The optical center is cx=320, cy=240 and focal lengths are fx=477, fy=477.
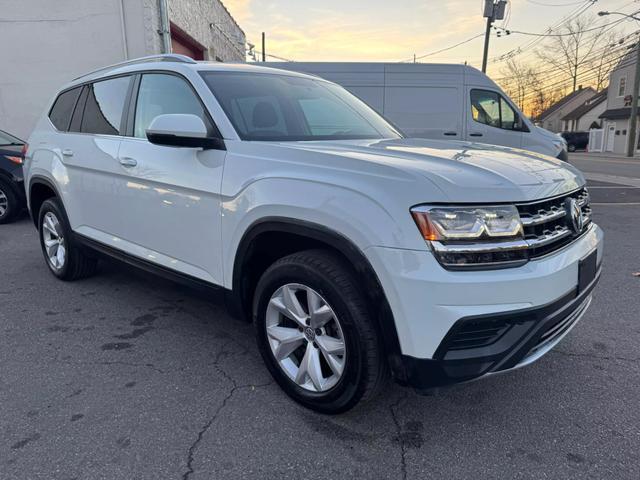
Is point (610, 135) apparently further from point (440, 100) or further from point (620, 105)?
point (440, 100)

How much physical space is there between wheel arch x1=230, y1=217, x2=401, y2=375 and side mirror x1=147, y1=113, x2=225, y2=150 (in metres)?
0.60

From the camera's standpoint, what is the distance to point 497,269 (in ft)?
6.46

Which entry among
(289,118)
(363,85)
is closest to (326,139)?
(289,118)

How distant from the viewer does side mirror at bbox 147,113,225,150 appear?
265cm

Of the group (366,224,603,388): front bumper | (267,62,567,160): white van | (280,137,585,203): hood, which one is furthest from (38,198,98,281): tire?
(267,62,567,160): white van

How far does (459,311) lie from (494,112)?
9.04m

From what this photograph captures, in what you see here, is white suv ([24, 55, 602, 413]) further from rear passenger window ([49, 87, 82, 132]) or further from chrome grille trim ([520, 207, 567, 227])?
rear passenger window ([49, 87, 82, 132])

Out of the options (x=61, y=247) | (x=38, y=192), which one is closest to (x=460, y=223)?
(x=61, y=247)

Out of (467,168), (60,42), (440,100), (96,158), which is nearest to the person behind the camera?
(467,168)

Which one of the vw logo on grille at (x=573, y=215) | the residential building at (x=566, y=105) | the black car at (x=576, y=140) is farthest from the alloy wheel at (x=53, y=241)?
the residential building at (x=566, y=105)

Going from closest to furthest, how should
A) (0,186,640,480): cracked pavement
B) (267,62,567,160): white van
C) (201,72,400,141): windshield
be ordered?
(0,186,640,480): cracked pavement, (201,72,400,141): windshield, (267,62,567,160): white van

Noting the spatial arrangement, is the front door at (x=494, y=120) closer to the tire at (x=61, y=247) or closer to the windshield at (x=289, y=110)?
the windshield at (x=289, y=110)

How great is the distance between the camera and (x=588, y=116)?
53406mm

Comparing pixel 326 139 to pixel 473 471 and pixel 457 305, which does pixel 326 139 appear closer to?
pixel 457 305
